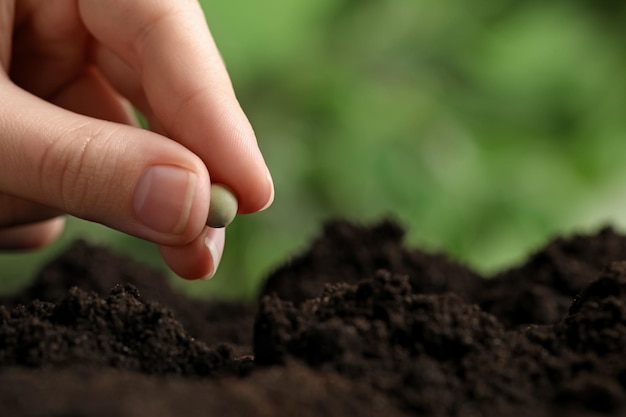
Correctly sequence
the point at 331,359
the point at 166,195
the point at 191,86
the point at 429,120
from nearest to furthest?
the point at 331,359
the point at 166,195
the point at 191,86
the point at 429,120

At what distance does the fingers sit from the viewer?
1095mm

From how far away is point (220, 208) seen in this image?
1.00 meters

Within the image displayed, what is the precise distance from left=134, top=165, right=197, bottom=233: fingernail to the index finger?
0.40 ft

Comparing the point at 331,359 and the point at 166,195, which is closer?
the point at 331,359

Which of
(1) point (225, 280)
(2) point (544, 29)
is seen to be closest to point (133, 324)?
(1) point (225, 280)

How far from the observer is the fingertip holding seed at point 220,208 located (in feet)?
3.28

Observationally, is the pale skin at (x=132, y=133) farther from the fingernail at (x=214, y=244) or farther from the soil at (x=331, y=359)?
the soil at (x=331, y=359)

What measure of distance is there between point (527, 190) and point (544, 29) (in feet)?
2.05

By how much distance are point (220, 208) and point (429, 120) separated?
179 centimetres

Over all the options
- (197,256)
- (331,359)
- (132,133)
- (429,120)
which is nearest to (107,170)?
(132,133)

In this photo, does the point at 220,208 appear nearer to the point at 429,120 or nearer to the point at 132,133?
the point at 132,133

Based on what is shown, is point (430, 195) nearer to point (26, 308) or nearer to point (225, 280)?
point (225, 280)

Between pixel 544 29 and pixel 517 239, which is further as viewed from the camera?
pixel 544 29

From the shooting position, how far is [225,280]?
8.37 ft
